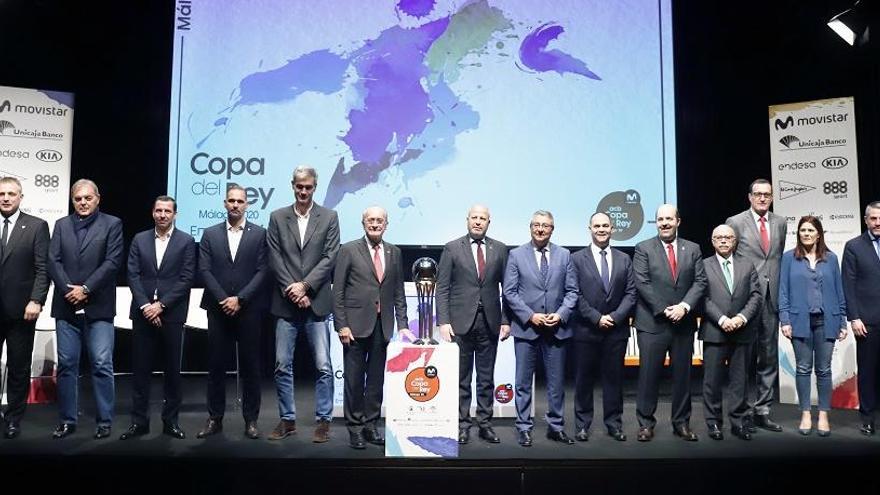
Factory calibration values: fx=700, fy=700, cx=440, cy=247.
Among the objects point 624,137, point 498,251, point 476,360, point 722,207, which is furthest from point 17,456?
point 722,207

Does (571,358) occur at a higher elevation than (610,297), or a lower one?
lower

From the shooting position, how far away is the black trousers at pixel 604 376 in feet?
14.3

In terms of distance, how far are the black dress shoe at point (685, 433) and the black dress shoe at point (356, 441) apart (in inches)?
76.0

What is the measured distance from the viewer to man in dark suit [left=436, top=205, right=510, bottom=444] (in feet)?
14.1

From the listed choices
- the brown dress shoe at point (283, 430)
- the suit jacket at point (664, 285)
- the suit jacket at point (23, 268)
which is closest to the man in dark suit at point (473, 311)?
the suit jacket at point (664, 285)

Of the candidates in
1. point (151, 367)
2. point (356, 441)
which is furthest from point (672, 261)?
point (151, 367)

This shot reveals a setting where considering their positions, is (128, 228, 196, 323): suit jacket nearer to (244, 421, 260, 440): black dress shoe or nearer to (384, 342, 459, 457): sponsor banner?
(244, 421, 260, 440): black dress shoe

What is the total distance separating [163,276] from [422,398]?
1.75 meters

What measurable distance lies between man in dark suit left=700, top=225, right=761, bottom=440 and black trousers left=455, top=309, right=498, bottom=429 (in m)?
1.37

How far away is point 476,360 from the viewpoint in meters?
4.37

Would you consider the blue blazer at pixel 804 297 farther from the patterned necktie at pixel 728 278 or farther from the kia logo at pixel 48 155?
the kia logo at pixel 48 155

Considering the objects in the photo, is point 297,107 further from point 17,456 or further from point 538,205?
point 17,456

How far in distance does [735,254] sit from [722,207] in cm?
208

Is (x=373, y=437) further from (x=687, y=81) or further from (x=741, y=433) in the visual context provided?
(x=687, y=81)
